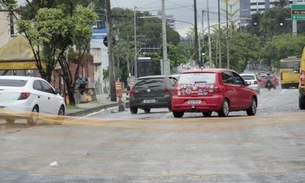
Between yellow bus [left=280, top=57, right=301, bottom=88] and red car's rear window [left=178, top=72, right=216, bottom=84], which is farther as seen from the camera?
yellow bus [left=280, top=57, right=301, bottom=88]

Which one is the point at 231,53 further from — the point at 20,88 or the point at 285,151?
the point at 285,151

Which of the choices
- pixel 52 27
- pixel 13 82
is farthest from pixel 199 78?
pixel 52 27

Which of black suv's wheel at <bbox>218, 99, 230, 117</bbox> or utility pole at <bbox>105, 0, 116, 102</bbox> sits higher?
utility pole at <bbox>105, 0, 116, 102</bbox>

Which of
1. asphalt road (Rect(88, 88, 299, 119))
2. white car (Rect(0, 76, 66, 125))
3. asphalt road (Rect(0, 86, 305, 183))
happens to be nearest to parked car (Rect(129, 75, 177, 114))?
asphalt road (Rect(88, 88, 299, 119))

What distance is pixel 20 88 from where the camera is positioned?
20.4 m

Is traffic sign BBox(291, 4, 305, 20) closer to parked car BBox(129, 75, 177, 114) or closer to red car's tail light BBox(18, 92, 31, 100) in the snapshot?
parked car BBox(129, 75, 177, 114)

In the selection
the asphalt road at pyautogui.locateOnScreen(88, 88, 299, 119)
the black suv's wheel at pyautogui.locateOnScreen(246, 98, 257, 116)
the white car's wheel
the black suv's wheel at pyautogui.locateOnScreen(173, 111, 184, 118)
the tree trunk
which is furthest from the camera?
the tree trunk

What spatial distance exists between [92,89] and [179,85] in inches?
942

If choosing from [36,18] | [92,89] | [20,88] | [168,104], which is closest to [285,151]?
[20,88]

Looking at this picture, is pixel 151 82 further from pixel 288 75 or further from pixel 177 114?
pixel 288 75

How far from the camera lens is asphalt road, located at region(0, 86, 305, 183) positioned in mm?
10188

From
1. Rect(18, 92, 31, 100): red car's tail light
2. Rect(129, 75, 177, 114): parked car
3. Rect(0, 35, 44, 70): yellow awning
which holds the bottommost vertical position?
Rect(129, 75, 177, 114): parked car

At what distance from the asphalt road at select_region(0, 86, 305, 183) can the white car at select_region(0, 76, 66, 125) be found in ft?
2.03

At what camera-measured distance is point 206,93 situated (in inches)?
832
